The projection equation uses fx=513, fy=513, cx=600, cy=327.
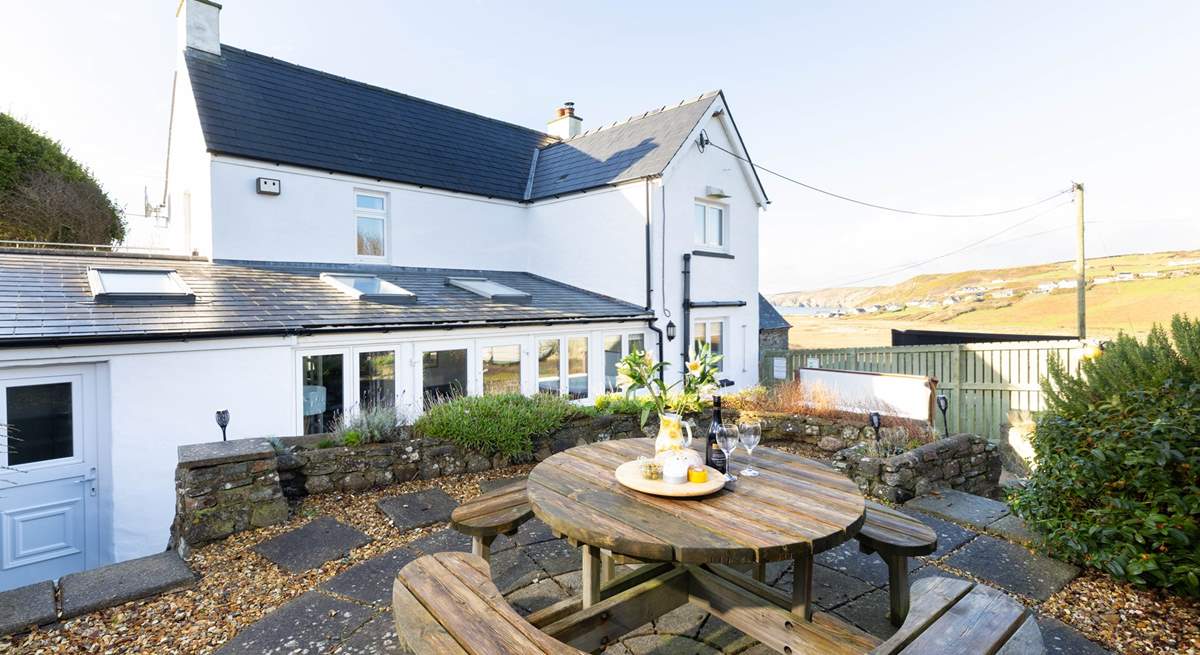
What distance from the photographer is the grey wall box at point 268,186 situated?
30.7 feet

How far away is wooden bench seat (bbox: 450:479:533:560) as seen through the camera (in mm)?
3070

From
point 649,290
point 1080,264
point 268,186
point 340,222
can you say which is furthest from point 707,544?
point 1080,264

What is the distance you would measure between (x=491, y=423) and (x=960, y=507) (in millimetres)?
4788

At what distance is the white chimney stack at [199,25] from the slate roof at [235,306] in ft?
14.9

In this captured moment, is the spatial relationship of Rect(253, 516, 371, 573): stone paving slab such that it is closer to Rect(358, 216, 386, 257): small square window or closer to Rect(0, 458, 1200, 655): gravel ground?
Rect(0, 458, 1200, 655): gravel ground

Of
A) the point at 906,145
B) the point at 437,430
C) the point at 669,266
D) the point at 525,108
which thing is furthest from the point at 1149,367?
the point at 525,108

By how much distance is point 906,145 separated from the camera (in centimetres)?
1694

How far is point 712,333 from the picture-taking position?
12992mm

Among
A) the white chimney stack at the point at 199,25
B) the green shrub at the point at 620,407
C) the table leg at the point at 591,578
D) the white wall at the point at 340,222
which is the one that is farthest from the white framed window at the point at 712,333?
the white chimney stack at the point at 199,25

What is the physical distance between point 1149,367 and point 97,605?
6.90 metres

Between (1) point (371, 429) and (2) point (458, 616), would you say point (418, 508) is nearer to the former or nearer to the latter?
(1) point (371, 429)

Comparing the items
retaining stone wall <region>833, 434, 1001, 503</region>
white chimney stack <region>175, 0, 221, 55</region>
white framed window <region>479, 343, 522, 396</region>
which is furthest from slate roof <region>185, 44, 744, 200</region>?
retaining stone wall <region>833, 434, 1001, 503</region>

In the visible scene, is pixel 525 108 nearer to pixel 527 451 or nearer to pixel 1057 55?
pixel 1057 55

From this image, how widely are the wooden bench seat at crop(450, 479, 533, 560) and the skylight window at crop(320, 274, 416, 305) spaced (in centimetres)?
628
